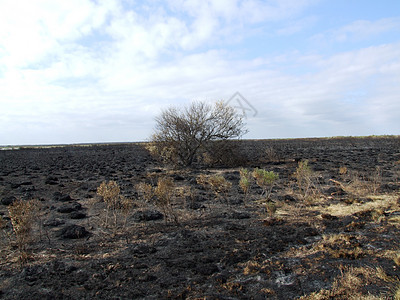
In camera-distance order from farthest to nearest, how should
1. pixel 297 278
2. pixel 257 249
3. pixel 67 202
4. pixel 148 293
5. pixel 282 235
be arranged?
pixel 67 202, pixel 282 235, pixel 257 249, pixel 297 278, pixel 148 293

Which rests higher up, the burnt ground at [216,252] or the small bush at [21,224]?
the small bush at [21,224]

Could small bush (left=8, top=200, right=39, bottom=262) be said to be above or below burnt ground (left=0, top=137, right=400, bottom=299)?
above

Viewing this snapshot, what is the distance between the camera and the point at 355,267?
4.93 metres

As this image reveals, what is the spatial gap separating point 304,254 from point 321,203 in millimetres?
4523

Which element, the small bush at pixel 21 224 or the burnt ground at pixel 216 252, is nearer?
the burnt ground at pixel 216 252

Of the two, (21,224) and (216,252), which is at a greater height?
(21,224)

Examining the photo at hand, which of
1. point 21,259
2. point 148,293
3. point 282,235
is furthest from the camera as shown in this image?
point 282,235

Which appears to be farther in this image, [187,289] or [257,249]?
[257,249]

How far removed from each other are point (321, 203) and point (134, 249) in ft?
21.5

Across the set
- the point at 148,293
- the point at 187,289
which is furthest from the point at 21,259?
the point at 187,289

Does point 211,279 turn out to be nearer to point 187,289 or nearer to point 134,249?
point 187,289

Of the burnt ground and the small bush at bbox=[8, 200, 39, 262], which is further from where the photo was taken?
the small bush at bbox=[8, 200, 39, 262]

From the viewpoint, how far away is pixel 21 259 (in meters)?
5.54

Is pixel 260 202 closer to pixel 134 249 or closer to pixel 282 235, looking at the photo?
pixel 282 235
